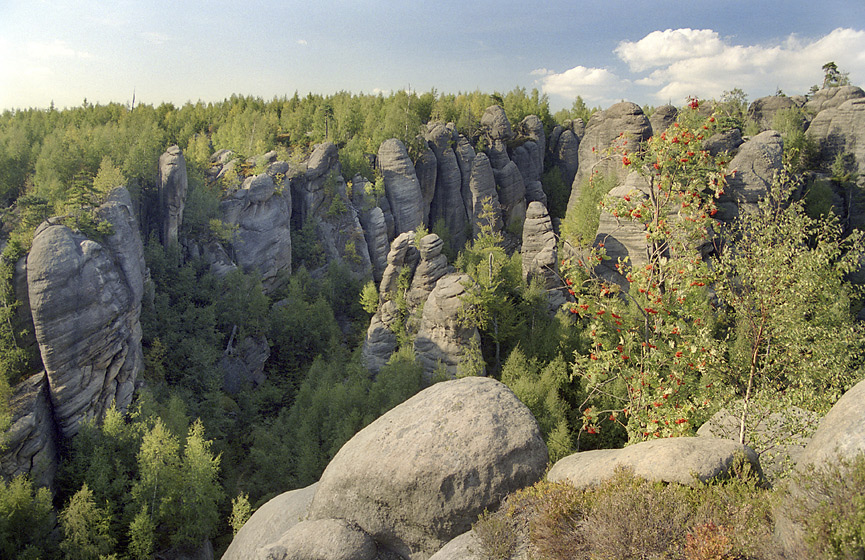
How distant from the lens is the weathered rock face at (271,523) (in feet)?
36.0

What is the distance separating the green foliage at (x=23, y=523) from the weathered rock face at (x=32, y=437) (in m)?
3.21

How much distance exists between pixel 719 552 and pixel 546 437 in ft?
59.2

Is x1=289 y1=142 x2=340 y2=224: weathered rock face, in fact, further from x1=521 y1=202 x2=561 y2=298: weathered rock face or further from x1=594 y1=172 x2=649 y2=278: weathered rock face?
x1=594 y1=172 x2=649 y2=278: weathered rock face

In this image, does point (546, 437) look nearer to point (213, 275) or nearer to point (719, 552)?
point (719, 552)

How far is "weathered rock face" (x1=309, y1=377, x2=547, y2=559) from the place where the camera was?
9.10 m

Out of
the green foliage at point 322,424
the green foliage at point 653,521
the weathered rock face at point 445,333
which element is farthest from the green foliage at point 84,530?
the green foliage at point 653,521

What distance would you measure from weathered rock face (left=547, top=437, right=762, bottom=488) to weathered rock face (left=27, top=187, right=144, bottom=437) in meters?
28.6

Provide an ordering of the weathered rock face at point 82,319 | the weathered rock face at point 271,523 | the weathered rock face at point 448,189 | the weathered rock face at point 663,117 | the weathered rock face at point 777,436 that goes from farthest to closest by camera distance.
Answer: the weathered rock face at point 448,189 < the weathered rock face at point 663,117 < the weathered rock face at point 82,319 < the weathered rock face at point 271,523 < the weathered rock face at point 777,436

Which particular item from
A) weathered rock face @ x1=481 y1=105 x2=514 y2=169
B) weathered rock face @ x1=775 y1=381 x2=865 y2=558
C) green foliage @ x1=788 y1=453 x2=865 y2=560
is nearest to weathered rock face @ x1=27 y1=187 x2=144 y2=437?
weathered rock face @ x1=775 y1=381 x2=865 y2=558

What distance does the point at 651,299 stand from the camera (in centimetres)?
867

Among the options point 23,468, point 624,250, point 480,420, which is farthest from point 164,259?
point 480,420

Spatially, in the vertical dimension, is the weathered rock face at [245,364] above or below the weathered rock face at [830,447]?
below

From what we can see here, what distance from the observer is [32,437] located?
80.4 feet

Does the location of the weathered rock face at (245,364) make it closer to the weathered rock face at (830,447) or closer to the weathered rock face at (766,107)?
the weathered rock face at (830,447)
